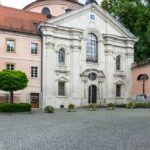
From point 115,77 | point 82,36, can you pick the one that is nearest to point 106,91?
point 115,77

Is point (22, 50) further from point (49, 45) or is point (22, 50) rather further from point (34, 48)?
point (49, 45)

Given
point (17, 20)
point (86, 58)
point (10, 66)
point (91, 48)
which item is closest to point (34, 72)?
point (10, 66)

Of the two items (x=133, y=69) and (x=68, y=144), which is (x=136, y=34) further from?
(x=68, y=144)

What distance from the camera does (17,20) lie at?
45656 mm

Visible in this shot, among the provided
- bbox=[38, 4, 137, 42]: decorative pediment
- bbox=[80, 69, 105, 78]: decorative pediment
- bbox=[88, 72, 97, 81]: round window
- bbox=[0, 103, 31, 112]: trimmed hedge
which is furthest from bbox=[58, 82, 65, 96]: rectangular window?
bbox=[0, 103, 31, 112]: trimmed hedge

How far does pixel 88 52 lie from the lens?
163 feet

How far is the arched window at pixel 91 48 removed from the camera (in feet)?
163

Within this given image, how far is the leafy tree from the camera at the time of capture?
5538 centimetres

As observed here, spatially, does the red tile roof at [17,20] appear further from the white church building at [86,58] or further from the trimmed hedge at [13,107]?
the trimmed hedge at [13,107]

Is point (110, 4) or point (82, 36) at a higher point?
point (110, 4)

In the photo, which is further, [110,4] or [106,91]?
[110,4]

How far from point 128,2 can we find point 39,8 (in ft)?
42.4

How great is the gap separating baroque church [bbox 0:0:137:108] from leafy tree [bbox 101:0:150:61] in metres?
3.06

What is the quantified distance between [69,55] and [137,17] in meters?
15.4
